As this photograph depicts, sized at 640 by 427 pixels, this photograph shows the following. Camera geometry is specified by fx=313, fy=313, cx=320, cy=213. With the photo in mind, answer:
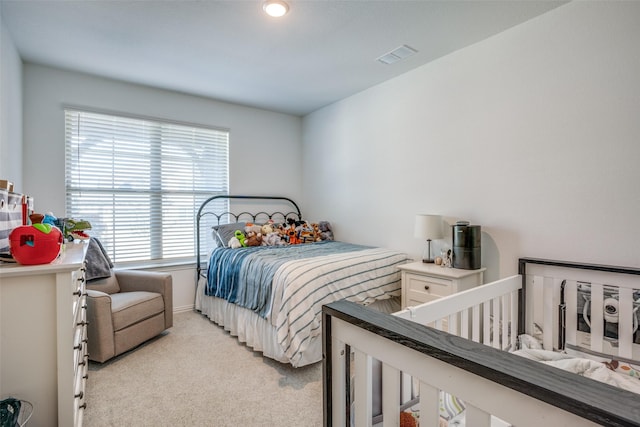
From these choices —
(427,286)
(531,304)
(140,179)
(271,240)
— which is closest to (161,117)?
(140,179)

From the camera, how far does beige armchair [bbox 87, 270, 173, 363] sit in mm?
2346

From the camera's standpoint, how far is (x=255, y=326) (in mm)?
2646

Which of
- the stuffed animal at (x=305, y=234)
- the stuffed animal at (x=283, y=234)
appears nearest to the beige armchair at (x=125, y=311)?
the stuffed animal at (x=283, y=234)

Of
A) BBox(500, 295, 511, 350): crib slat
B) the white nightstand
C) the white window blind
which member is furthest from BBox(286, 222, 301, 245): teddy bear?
BBox(500, 295, 511, 350): crib slat

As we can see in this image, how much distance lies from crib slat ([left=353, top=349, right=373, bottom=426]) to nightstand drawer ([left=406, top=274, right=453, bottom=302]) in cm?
166

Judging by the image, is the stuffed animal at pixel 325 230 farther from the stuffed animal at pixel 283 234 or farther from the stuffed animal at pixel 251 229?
the stuffed animal at pixel 251 229

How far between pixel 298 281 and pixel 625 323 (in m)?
1.95

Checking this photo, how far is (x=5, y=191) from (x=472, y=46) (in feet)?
10.7

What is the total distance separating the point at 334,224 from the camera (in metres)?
4.19

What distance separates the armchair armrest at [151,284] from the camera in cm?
290

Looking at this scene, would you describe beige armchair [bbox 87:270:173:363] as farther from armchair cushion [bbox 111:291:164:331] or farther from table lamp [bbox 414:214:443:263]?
table lamp [bbox 414:214:443:263]

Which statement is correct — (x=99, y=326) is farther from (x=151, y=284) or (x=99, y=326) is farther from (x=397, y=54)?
(x=397, y=54)

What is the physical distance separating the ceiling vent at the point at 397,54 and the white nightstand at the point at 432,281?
1857mm

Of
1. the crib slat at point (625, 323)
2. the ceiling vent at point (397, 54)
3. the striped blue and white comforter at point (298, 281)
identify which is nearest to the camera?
the crib slat at point (625, 323)
